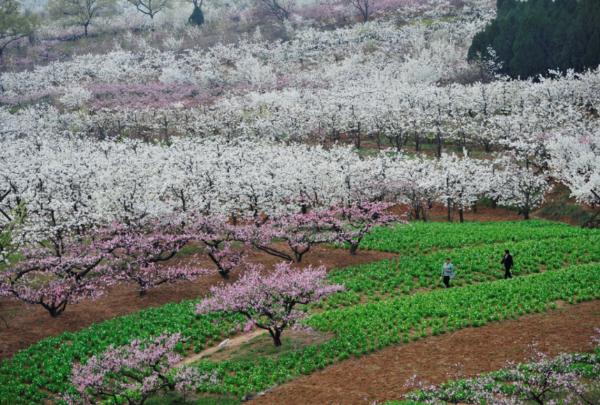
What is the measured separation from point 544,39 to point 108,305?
61464 mm

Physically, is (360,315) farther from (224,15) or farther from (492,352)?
(224,15)

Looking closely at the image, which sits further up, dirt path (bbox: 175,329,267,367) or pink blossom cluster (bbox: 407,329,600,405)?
pink blossom cluster (bbox: 407,329,600,405)

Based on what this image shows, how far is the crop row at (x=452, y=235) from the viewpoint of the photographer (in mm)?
35375

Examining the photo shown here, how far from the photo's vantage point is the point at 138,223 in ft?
118

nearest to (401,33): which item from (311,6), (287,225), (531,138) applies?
(311,6)

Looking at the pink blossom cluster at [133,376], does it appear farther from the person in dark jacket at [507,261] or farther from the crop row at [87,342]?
the person in dark jacket at [507,261]

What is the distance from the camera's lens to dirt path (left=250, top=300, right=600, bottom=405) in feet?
61.7

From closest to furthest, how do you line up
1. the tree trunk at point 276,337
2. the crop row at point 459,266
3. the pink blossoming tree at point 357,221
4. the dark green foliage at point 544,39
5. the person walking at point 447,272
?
the tree trunk at point 276,337, the person walking at point 447,272, the crop row at point 459,266, the pink blossoming tree at point 357,221, the dark green foliage at point 544,39

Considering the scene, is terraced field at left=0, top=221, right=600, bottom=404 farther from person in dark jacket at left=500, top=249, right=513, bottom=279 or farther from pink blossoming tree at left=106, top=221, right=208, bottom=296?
pink blossoming tree at left=106, top=221, right=208, bottom=296

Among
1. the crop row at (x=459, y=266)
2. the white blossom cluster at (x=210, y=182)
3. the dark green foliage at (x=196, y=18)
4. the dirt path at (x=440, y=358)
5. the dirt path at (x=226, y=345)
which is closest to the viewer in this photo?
the dirt path at (x=440, y=358)

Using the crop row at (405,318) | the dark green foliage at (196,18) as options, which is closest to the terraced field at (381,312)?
the crop row at (405,318)

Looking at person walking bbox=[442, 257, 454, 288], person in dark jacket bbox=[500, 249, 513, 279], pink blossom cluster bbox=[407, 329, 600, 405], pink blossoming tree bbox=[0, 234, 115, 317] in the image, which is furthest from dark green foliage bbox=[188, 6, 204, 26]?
pink blossom cluster bbox=[407, 329, 600, 405]

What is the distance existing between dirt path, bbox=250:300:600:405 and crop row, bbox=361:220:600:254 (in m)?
12.5

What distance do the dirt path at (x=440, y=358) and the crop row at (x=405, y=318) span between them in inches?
23.8
